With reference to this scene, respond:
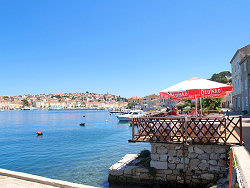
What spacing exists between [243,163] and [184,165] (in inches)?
102

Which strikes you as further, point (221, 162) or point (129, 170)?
point (129, 170)

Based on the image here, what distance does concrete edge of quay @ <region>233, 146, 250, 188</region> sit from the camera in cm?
600

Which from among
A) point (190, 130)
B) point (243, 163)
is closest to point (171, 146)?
point (190, 130)

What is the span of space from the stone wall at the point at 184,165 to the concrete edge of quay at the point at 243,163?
2.05 ft

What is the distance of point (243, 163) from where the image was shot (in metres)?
7.43

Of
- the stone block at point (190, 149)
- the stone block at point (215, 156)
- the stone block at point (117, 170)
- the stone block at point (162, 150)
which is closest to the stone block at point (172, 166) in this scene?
the stone block at point (162, 150)

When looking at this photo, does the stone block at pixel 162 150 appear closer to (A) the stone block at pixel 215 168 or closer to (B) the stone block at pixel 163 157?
(B) the stone block at pixel 163 157

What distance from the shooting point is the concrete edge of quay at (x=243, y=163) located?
19.7 feet

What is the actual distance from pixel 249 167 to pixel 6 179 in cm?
848

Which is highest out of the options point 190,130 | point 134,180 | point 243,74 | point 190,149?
point 243,74

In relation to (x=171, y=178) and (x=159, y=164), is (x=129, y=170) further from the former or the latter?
(x=171, y=178)

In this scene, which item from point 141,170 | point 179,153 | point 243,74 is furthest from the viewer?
point 243,74

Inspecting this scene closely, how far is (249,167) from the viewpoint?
7.04m

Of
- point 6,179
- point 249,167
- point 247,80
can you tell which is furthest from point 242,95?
point 6,179
